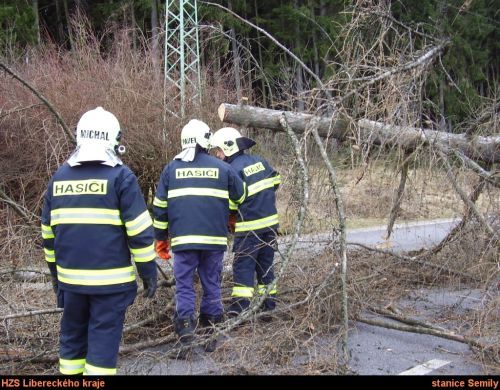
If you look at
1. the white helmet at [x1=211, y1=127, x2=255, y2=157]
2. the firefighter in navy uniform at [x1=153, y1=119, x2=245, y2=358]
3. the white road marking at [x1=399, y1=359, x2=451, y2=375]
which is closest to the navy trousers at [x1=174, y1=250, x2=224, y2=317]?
the firefighter in navy uniform at [x1=153, y1=119, x2=245, y2=358]

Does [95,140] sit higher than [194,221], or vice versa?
[95,140]

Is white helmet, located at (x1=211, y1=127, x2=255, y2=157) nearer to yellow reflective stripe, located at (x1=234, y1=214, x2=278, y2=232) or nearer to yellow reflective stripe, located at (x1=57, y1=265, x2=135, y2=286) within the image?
yellow reflective stripe, located at (x1=234, y1=214, x2=278, y2=232)

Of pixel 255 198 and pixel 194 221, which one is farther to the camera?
pixel 255 198

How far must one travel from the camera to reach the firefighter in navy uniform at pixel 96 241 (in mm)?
3254

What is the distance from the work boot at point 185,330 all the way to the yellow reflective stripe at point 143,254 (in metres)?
0.93

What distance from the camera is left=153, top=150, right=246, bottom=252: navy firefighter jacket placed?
436 cm

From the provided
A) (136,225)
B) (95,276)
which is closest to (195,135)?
(136,225)

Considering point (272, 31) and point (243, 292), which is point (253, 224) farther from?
point (272, 31)

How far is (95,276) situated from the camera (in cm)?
324

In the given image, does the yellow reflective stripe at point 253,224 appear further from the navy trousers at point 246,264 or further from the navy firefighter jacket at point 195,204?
the navy firefighter jacket at point 195,204

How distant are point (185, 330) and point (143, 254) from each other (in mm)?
1117

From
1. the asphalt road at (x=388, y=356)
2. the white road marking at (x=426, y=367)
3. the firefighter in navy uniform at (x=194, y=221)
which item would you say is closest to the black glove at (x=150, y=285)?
the asphalt road at (x=388, y=356)
